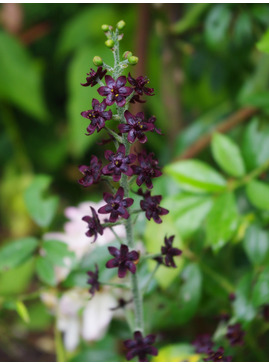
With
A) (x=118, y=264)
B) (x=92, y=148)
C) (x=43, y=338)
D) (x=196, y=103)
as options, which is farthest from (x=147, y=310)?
(x=92, y=148)

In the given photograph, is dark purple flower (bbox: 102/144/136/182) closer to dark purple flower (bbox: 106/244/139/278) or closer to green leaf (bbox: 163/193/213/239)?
dark purple flower (bbox: 106/244/139/278)

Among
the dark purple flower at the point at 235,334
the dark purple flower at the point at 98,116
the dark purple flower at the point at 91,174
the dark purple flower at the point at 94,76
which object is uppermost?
the dark purple flower at the point at 94,76

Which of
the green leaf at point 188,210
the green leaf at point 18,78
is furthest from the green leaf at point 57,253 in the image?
the green leaf at point 18,78

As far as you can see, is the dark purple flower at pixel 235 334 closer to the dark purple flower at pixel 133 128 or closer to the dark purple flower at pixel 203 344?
the dark purple flower at pixel 203 344

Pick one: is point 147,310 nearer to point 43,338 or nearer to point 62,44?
point 43,338

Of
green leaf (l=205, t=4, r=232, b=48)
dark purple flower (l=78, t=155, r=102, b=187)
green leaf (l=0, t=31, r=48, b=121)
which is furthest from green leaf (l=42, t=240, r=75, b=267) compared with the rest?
green leaf (l=0, t=31, r=48, b=121)

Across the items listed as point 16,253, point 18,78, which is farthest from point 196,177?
point 18,78
